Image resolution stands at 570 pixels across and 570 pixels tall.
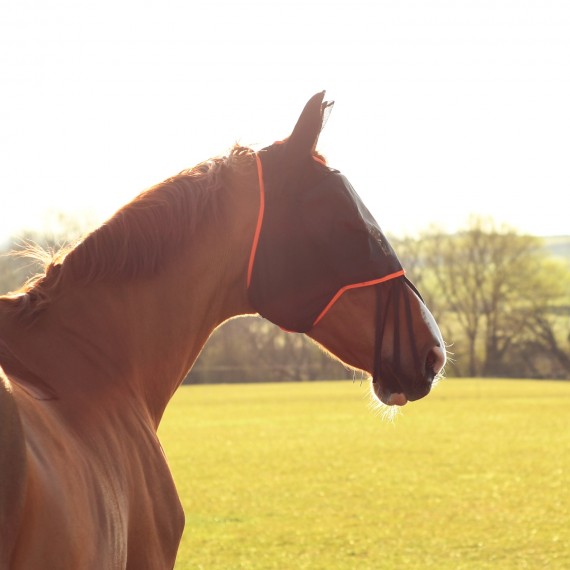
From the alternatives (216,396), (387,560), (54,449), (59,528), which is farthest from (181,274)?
(216,396)

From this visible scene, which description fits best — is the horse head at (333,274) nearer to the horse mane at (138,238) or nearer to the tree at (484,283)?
the horse mane at (138,238)

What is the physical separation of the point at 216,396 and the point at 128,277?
38.4 metres

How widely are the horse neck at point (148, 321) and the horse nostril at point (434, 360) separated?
2.17 ft

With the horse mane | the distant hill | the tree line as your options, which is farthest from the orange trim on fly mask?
the distant hill

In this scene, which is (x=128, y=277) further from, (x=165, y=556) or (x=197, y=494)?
(x=197, y=494)

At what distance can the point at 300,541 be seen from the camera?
9.84 meters

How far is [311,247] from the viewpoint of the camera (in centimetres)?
344

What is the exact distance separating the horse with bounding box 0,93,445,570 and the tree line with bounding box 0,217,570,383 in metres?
53.6

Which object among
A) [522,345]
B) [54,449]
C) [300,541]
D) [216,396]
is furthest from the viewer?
[522,345]

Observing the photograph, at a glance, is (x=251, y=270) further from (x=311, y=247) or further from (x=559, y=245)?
(x=559, y=245)

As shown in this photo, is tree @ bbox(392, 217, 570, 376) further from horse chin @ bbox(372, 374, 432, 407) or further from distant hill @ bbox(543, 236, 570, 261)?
horse chin @ bbox(372, 374, 432, 407)

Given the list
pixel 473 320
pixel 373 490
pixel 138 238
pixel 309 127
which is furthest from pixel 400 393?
pixel 473 320

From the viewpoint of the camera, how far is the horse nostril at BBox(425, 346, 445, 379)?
3.47 m

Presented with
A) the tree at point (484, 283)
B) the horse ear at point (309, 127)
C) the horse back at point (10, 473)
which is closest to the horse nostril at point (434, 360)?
the horse ear at point (309, 127)
